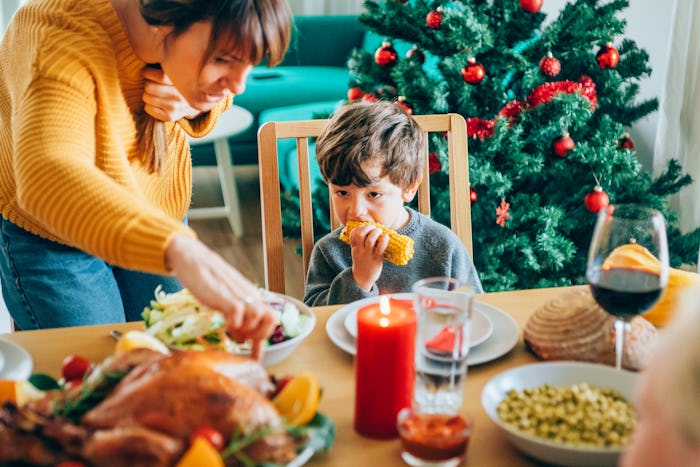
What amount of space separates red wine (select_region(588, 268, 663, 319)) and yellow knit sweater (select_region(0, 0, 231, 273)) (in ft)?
1.81

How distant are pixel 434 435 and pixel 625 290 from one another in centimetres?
33

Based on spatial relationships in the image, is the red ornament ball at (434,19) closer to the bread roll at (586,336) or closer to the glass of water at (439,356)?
the bread roll at (586,336)

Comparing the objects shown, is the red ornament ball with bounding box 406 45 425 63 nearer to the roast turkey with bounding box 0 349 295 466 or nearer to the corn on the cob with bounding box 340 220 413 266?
the corn on the cob with bounding box 340 220 413 266

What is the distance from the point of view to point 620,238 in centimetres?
102

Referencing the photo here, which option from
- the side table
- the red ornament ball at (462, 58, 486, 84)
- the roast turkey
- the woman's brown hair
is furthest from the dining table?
the side table

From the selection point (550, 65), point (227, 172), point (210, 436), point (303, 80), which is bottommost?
point (227, 172)

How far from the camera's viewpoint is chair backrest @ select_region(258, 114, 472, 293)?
161 centimetres

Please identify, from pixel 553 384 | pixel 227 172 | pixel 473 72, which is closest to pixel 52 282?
pixel 553 384

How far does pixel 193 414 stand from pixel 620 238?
62 cm

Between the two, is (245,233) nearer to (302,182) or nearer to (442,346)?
(302,182)

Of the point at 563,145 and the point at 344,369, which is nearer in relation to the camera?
the point at 344,369

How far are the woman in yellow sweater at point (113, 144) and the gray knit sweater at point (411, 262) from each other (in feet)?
1.07

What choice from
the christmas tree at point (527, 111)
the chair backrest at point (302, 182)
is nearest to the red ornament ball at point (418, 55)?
the christmas tree at point (527, 111)

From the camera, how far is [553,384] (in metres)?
1.02
